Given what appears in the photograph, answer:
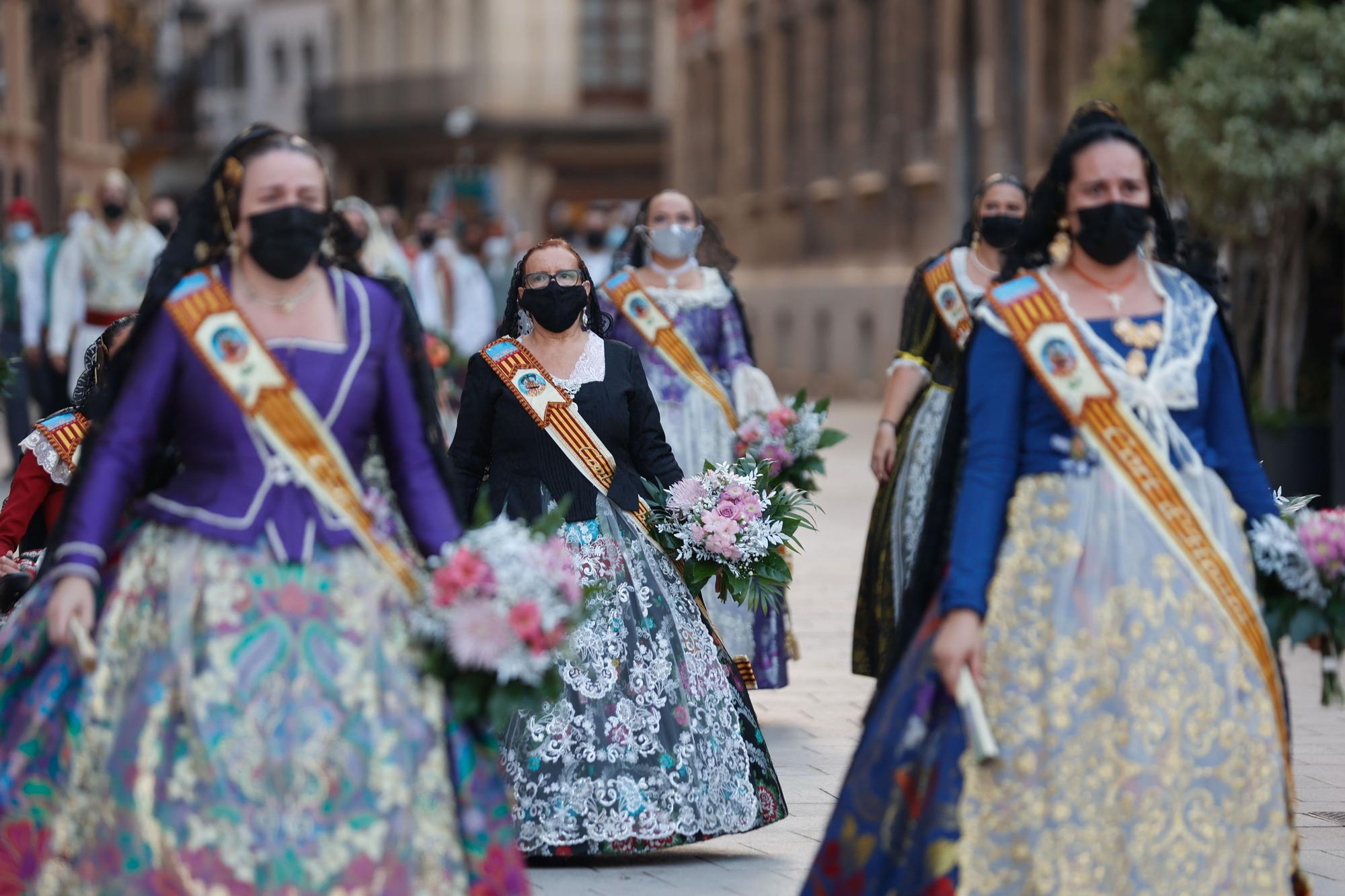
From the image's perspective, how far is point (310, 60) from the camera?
70.1m

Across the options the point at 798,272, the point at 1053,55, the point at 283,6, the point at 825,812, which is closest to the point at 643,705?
the point at 825,812

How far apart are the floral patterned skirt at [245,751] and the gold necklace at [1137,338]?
1571 millimetres

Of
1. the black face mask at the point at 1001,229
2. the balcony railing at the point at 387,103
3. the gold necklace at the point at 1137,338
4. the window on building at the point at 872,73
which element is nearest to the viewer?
the gold necklace at the point at 1137,338

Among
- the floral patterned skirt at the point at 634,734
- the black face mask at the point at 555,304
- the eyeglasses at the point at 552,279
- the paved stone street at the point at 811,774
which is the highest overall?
the eyeglasses at the point at 552,279

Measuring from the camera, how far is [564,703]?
6785mm

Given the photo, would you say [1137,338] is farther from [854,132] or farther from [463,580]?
[854,132]

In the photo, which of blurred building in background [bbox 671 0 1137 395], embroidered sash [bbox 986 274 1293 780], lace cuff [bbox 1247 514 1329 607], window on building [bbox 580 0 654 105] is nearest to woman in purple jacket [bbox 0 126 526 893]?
embroidered sash [bbox 986 274 1293 780]

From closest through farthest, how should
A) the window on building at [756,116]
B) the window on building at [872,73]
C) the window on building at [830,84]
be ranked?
the window on building at [872,73]
the window on building at [830,84]
the window on building at [756,116]

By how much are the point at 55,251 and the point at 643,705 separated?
991cm

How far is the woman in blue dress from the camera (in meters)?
4.94

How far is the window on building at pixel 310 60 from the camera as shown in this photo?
6944 centimetres

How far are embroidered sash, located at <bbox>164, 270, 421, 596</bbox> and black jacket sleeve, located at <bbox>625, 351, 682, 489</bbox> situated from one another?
2.31 m

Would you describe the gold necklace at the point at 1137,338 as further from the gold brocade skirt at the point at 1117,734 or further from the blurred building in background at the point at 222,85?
the blurred building in background at the point at 222,85

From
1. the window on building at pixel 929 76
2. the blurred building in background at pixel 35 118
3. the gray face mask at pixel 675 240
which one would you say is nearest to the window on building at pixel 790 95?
the window on building at pixel 929 76
